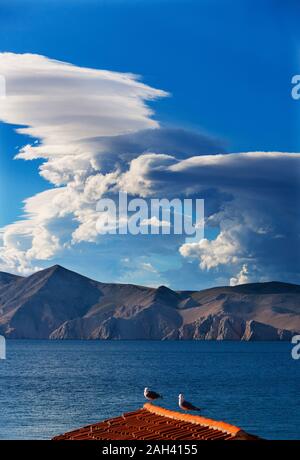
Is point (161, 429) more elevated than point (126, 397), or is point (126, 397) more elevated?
point (161, 429)

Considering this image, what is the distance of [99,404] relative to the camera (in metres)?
28.3

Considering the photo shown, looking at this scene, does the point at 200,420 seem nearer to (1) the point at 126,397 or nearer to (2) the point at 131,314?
(1) the point at 126,397

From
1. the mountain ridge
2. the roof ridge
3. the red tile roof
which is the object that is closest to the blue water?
the roof ridge

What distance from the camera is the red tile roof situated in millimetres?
7180

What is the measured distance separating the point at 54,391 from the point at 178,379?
11.2 meters

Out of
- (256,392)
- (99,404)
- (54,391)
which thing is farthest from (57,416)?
(256,392)

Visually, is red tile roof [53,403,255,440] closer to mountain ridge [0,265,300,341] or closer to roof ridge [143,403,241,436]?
roof ridge [143,403,241,436]

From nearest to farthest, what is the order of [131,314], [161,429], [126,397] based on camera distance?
[161,429]
[126,397]
[131,314]

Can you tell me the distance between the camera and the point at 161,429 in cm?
768

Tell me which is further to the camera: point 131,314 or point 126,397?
point 131,314

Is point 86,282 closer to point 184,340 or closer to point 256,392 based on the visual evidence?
point 184,340

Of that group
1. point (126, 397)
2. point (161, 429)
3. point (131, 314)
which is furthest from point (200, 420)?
point (131, 314)

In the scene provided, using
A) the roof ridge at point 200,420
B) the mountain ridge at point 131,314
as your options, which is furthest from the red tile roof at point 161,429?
the mountain ridge at point 131,314

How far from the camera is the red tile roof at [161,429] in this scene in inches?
283
